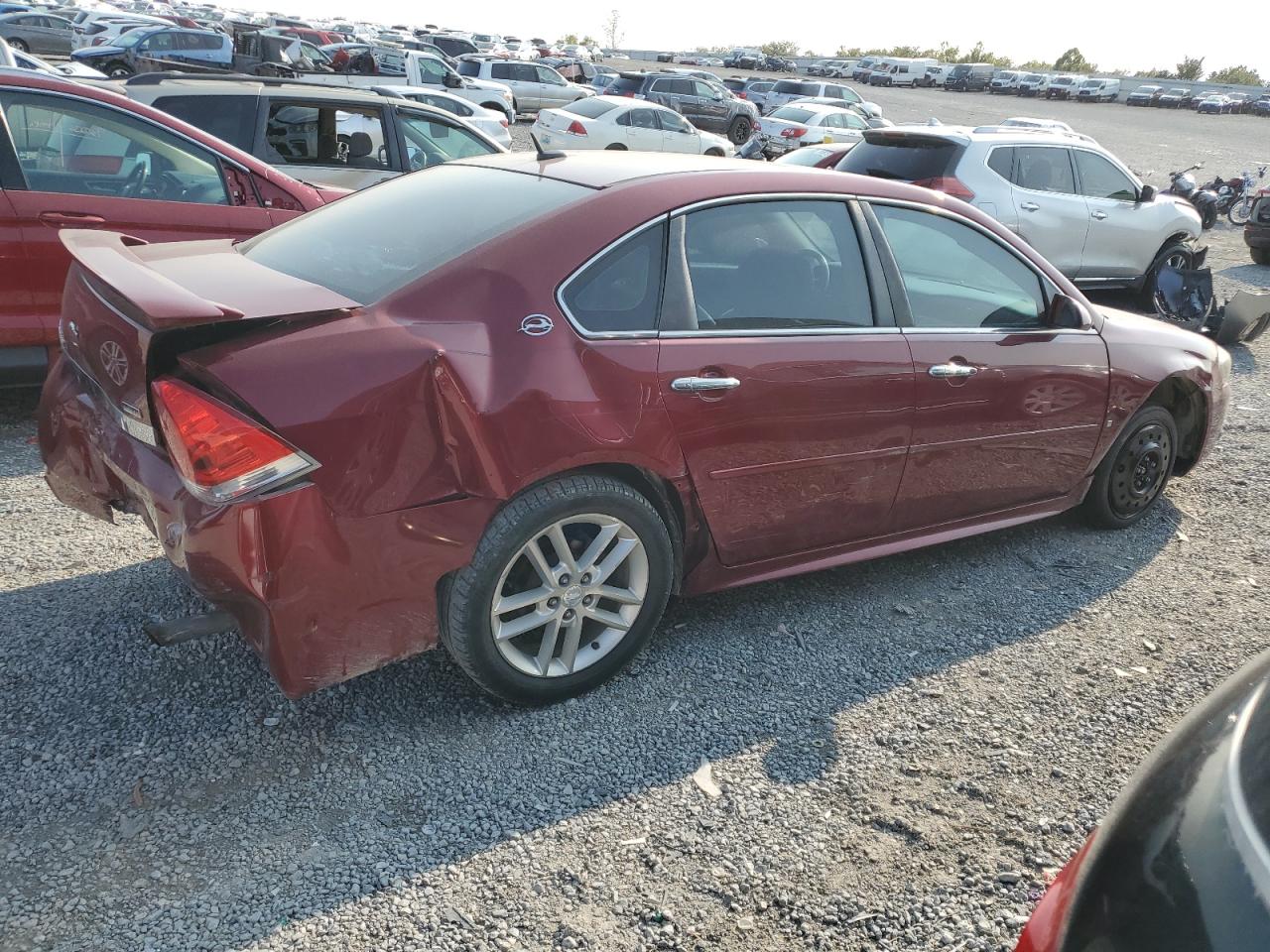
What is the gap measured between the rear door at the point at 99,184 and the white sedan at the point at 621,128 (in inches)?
575

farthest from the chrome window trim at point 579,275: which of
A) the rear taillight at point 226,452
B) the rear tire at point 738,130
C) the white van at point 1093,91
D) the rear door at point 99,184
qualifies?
the white van at point 1093,91

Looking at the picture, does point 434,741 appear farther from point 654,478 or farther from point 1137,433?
point 1137,433

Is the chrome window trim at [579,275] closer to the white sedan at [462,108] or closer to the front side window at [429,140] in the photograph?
the front side window at [429,140]

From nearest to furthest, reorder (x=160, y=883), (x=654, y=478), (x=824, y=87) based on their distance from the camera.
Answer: (x=160, y=883), (x=654, y=478), (x=824, y=87)

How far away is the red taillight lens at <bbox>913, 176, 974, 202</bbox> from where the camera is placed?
29.2 feet

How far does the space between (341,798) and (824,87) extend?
36129 millimetres

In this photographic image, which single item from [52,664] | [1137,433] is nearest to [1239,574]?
[1137,433]

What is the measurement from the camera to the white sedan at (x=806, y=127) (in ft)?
68.2

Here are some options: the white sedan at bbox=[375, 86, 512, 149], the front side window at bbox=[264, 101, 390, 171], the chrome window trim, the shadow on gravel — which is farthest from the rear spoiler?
the white sedan at bbox=[375, 86, 512, 149]

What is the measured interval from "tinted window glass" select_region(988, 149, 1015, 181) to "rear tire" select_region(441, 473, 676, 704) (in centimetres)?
727

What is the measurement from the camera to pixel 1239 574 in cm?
455

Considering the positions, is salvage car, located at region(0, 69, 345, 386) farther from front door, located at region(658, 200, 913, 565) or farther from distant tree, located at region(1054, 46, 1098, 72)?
distant tree, located at region(1054, 46, 1098, 72)

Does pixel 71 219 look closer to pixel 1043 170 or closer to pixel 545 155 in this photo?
pixel 545 155

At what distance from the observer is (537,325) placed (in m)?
2.92
